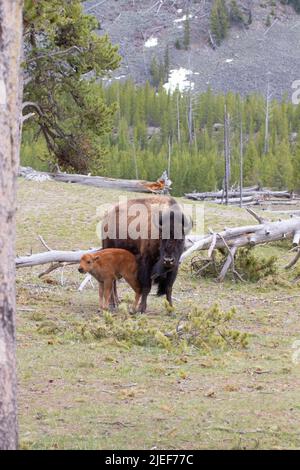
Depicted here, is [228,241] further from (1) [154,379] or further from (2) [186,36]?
(2) [186,36]

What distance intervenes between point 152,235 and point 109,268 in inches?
31.7

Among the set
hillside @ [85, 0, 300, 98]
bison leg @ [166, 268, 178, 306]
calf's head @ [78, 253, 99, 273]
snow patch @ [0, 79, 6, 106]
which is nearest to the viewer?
snow patch @ [0, 79, 6, 106]

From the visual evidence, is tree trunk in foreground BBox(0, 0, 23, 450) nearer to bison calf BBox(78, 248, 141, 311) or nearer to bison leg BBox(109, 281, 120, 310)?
bison calf BBox(78, 248, 141, 311)

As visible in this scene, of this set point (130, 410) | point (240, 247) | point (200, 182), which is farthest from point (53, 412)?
point (200, 182)

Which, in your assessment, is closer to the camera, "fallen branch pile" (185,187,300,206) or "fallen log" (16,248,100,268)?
"fallen log" (16,248,100,268)

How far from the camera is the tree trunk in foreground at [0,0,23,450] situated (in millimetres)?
5055

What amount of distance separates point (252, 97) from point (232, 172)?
164 feet

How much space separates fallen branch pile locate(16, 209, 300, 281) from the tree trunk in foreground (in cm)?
814

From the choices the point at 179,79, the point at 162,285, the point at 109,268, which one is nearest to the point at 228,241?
the point at 162,285

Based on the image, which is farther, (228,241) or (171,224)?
(228,241)

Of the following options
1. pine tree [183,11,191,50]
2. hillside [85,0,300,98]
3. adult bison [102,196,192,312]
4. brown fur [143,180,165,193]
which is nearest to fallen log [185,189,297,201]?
brown fur [143,180,165,193]

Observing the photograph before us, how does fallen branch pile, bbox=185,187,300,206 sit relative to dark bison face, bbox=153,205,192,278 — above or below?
below

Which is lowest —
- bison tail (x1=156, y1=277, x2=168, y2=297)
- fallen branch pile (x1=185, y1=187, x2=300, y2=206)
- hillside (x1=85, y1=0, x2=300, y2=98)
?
fallen branch pile (x1=185, y1=187, x2=300, y2=206)

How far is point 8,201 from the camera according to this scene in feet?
17.1
